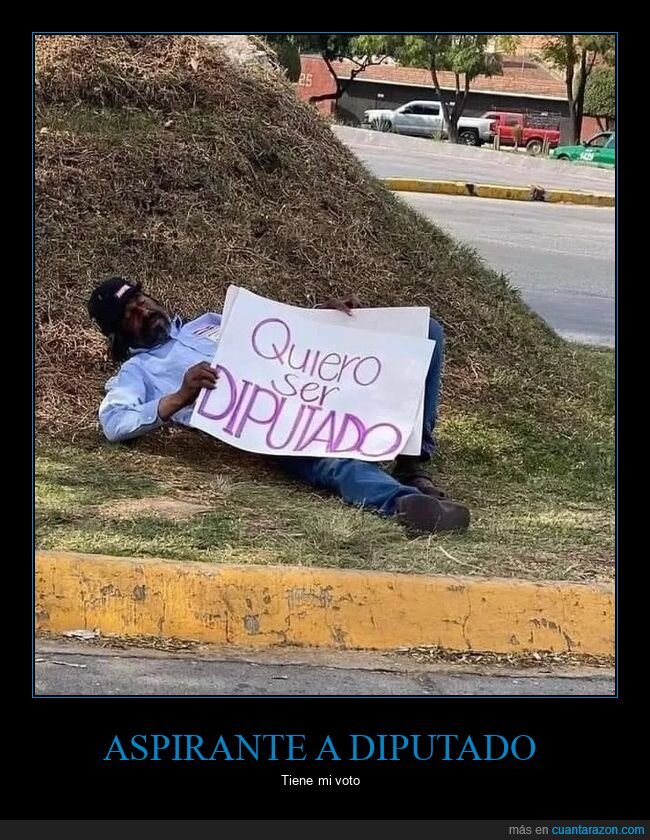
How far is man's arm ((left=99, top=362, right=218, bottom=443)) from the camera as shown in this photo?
13.2ft

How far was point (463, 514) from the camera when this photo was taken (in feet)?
12.2

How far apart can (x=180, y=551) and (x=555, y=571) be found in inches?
48.7

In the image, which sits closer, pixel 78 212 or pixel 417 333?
pixel 417 333

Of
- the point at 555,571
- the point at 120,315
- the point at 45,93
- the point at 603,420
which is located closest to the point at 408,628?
the point at 555,571

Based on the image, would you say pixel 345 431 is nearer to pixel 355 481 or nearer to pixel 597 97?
pixel 355 481

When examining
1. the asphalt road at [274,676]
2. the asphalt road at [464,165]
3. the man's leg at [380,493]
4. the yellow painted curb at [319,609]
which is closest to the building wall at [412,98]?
the asphalt road at [464,165]

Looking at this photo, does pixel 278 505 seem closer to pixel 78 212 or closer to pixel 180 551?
pixel 180 551

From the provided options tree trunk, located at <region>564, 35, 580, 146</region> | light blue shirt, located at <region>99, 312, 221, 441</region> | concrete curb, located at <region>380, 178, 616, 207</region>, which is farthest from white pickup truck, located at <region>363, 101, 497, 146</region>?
light blue shirt, located at <region>99, 312, 221, 441</region>

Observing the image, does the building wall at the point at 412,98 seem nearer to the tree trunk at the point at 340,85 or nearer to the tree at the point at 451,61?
the tree at the point at 451,61

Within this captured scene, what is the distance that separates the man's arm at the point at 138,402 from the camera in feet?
13.2

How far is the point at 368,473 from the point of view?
12.8 feet

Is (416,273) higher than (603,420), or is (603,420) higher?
(416,273)

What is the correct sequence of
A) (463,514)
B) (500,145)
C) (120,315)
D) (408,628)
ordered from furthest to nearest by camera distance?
(500,145), (120,315), (463,514), (408,628)

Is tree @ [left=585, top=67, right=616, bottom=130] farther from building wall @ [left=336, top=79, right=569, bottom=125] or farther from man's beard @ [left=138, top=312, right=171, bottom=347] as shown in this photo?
man's beard @ [left=138, top=312, right=171, bottom=347]
